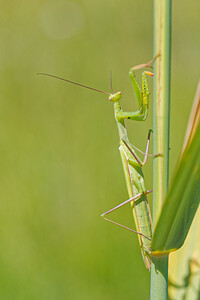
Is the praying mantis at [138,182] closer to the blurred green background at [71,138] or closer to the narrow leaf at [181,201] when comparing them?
the narrow leaf at [181,201]

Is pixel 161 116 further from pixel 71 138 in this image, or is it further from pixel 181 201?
pixel 71 138

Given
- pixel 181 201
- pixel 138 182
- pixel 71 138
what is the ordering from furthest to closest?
pixel 71 138
pixel 138 182
pixel 181 201

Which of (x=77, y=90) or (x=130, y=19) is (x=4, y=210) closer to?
(x=77, y=90)

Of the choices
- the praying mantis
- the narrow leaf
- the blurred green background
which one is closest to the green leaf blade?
the narrow leaf

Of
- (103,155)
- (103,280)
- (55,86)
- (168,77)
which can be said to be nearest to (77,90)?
(55,86)

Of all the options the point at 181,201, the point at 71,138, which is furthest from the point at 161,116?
the point at 71,138

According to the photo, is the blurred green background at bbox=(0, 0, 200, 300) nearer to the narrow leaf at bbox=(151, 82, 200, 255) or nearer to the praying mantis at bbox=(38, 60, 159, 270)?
the praying mantis at bbox=(38, 60, 159, 270)

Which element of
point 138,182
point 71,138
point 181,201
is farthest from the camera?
point 71,138
